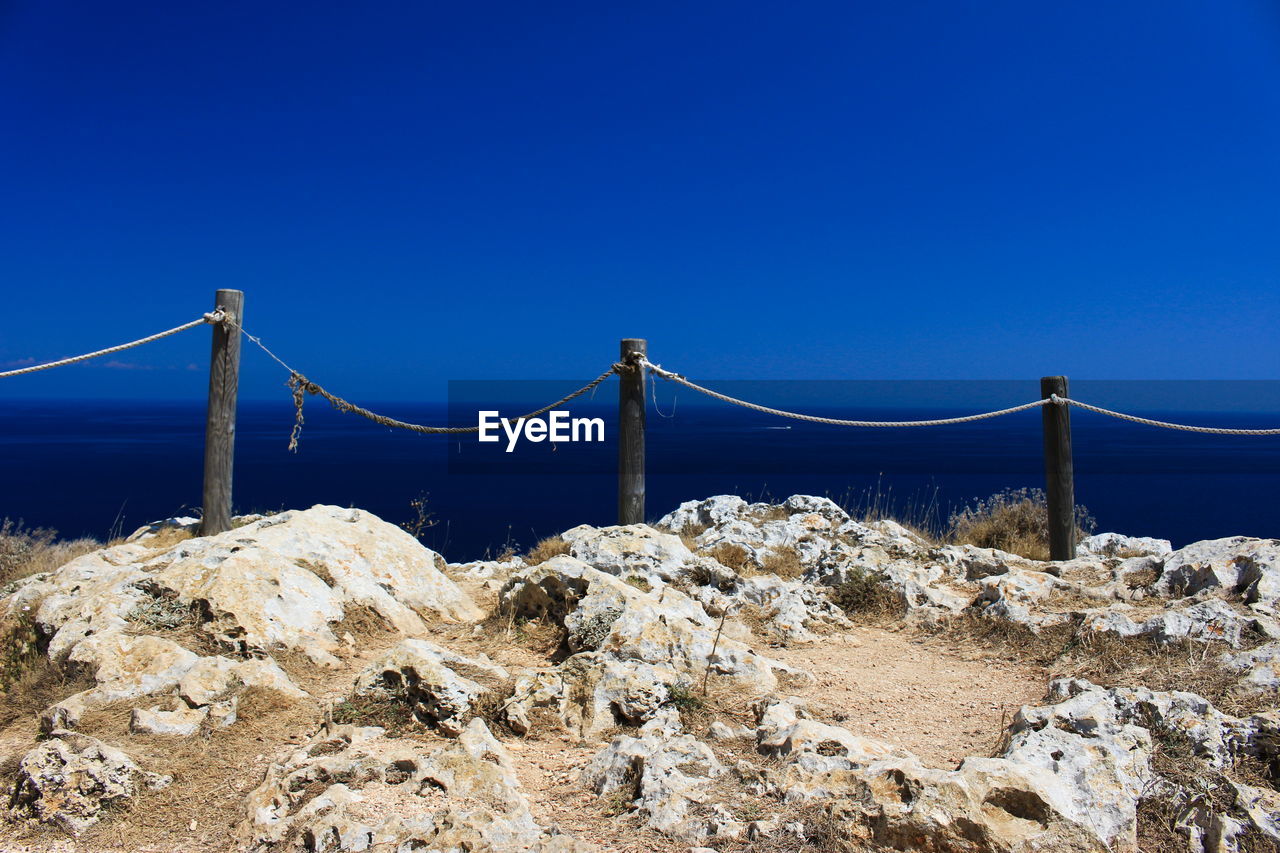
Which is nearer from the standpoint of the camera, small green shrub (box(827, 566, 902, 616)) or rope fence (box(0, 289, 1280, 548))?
small green shrub (box(827, 566, 902, 616))

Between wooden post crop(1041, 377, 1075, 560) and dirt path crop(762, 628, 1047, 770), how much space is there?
303 centimetres

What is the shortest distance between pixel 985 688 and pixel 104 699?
423 cm

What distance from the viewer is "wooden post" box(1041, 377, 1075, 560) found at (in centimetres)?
729

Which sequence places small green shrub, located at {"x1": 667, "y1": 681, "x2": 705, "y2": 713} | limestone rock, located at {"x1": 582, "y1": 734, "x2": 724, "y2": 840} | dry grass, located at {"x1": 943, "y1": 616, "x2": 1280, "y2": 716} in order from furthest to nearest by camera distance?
small green shrub, located at {"x1": 667, "y1": 681, "x2": 705, "y2": 713}
dry grass, located at {"x1": 943, "y1": 616, "x2": 1280, "y2": 716}
limestone rock, located at {"x1": 582, "y1": 734, "x2": 724, "y2": 840}

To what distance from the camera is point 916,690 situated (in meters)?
4.12

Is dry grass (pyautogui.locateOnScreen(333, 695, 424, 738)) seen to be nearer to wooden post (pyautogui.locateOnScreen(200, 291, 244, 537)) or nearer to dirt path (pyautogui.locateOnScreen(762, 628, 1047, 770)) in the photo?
dirt path (pyautogui.locateOnScreen(762, 628, 1047, 770))

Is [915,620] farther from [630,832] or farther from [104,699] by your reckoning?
[104,699]

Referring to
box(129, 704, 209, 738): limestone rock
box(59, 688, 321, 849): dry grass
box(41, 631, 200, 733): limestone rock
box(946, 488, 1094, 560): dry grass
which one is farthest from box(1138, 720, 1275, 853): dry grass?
box(946, 488, 1094, 560): dry grass

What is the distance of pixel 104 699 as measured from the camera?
3.49 metres

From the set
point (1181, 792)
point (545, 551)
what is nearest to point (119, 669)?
point (545, 551)

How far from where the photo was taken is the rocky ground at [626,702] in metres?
2.66

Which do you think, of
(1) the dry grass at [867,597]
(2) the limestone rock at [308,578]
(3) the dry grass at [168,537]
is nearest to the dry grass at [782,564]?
(1) the dry grass at [867,597]

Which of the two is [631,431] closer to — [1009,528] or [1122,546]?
[1122,546]

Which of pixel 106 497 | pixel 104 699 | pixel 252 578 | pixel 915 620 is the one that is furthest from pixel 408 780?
pixel 106 497
